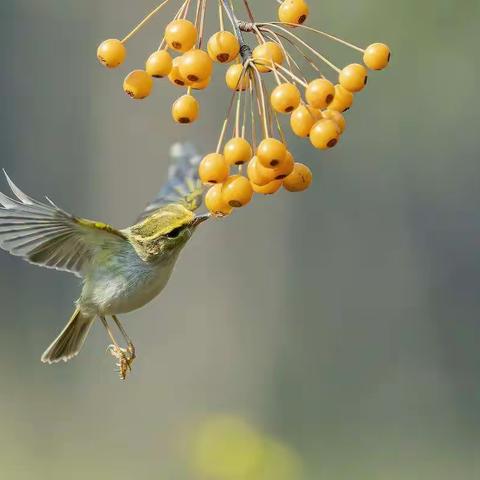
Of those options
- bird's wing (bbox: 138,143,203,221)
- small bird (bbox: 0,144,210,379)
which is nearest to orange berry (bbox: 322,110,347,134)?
small bird (bbox: 0,144,210,379)

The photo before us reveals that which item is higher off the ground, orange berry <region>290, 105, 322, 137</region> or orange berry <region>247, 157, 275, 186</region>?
orange berry <region>290, 105, 322, 137</region>

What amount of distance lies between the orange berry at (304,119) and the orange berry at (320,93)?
0.03 m

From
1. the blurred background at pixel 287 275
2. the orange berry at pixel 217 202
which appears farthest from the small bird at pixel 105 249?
the blurred background at pixel 287 275

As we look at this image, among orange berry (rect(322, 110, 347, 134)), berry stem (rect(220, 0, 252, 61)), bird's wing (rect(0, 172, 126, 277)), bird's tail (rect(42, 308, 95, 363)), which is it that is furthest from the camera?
bird's tail (rect(42, 308, 95, 363))

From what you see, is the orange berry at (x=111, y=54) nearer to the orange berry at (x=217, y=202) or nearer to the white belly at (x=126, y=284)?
the orange berry at (x=217, y=202)

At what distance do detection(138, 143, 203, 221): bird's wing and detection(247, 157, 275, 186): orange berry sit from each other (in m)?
1.12

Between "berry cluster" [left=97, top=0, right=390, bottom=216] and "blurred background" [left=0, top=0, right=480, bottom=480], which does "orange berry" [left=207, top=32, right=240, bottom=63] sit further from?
"blurred background" [left=0, top=0, right=480, bottom=480]

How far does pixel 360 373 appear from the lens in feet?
27.1

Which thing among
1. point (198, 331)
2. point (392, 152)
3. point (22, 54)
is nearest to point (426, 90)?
point (392, 152)

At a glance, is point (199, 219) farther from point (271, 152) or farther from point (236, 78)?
point (271, 152)

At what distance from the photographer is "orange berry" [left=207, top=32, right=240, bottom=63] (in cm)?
183

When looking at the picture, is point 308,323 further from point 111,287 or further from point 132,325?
point 111,287

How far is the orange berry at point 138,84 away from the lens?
1.98 m

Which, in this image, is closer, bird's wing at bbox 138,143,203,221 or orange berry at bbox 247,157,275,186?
orange berry at bbox 247,157,275,186
